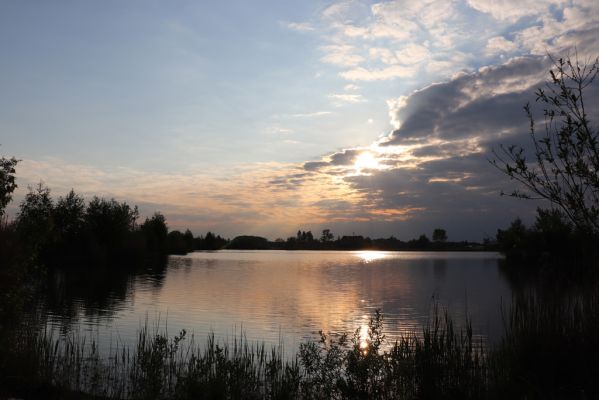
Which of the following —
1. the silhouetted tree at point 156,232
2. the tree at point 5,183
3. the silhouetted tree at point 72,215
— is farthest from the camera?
the silhouetted tree at point 156,232

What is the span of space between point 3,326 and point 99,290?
4151 centimetres

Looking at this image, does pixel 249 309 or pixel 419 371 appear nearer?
pixel 419 371

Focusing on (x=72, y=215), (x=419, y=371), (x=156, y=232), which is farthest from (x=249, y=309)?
(x=156, y=232)

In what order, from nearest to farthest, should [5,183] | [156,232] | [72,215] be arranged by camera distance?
[5,183] → [72,215] → [156,232]

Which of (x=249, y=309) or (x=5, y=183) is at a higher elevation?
(x=5, y=183)

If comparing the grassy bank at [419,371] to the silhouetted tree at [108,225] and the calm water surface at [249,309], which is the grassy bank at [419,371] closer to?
the calm water surface at [249,309]

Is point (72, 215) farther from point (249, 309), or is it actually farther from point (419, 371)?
point (419, 371)

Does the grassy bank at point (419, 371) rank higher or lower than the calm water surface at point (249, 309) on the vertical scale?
higher

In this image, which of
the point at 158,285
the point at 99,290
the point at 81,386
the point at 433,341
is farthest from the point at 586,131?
the point at 158,285

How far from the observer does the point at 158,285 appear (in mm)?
56219

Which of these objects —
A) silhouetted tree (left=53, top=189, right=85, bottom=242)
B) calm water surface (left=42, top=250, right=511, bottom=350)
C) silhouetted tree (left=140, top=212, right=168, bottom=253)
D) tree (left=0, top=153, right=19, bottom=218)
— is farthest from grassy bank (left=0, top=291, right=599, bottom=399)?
silhouetted tree (left=140, top=212, right=168, bottom=253)

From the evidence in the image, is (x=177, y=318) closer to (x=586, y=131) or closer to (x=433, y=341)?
(x=433, y=341)

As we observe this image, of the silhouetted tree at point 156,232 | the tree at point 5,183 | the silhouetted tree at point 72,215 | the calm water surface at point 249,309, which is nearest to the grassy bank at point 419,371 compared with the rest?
the tree at point 5,183

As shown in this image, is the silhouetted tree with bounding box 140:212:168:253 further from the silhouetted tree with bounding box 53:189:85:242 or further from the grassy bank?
the grassy bank
